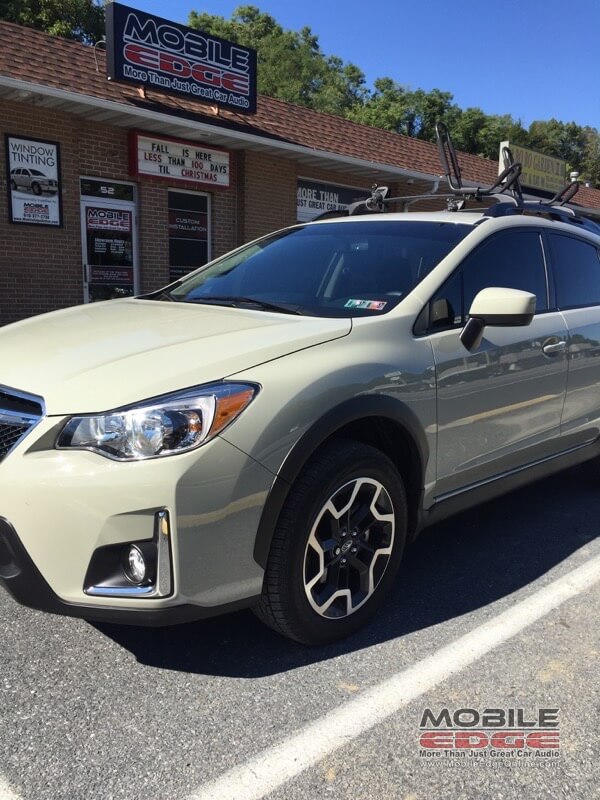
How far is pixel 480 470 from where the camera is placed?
3277 millimetres

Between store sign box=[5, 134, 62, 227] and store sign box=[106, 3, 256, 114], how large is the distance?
4.81 feet

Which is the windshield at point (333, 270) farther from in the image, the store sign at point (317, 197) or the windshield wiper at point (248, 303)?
the store sign at point (317, 197)

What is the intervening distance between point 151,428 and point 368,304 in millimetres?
1241

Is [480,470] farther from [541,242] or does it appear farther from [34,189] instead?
[34,189]

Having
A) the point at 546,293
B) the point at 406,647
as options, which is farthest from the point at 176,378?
the point at 546,293

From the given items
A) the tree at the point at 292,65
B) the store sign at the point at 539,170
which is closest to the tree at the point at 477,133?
the tree at the point at 292,65

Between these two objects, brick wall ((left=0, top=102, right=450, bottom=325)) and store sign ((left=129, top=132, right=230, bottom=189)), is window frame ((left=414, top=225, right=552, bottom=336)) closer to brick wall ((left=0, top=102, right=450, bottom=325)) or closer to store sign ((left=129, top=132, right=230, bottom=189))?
brick wall ((left=0, top=102, right=450, bottom=325))

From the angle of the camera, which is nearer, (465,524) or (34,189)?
(465,524)

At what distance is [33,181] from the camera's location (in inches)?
365

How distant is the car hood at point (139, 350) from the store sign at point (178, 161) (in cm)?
787

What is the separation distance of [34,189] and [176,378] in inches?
324

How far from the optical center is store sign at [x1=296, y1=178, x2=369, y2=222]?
13.0m

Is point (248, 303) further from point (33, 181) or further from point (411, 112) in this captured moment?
point (411, 112)

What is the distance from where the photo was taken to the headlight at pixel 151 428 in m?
2.16
